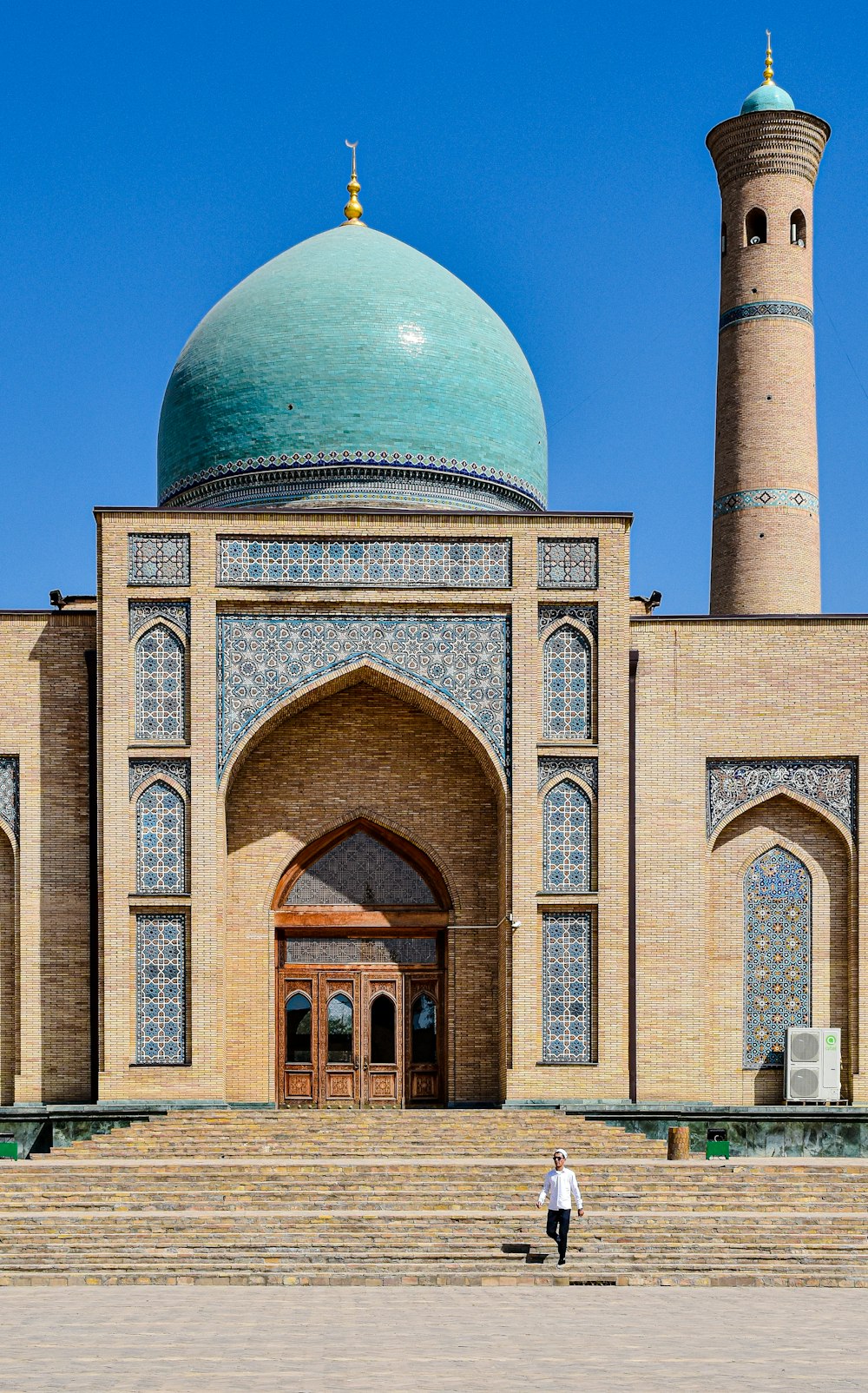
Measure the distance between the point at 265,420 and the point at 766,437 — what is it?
4.71 metres

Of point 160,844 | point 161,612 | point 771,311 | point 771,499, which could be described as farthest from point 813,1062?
point 771,311

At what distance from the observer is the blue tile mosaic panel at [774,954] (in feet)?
44.5

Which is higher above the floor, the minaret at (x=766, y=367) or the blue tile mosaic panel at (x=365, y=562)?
the minaret at (x=766, y=367)

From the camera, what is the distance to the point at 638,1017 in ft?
43.7

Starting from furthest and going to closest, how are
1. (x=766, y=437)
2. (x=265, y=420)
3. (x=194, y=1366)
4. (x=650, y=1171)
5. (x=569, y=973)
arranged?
(x=766, y=437), (x=265, y=420), (x=569, y=973), (x=650, y=1171), (x=194, y=1366)

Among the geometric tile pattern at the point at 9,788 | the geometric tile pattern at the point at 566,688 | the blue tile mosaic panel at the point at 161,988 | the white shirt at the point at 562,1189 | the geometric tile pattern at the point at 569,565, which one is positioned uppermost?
the geometric tile pattern at the point at 569,565

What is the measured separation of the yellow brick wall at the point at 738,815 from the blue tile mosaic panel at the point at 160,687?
3285mm

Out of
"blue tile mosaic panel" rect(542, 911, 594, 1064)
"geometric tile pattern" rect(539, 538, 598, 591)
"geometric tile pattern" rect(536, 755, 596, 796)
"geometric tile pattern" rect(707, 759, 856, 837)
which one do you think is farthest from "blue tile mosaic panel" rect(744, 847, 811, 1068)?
"geometric tile pattern" rect(539, 538, 598, 591)

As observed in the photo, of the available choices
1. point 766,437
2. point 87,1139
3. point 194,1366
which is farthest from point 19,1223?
point 766,437

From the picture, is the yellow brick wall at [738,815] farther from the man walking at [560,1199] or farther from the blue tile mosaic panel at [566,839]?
the man walking at [560,1199]

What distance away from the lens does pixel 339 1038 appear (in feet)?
45.4

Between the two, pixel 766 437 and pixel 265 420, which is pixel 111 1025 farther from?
pixel 766 437

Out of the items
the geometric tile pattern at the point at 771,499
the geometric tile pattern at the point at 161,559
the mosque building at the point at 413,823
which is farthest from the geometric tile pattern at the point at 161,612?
the geometric tile pattern at the point at 771,499

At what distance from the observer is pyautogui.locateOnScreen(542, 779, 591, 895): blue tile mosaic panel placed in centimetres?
1316
